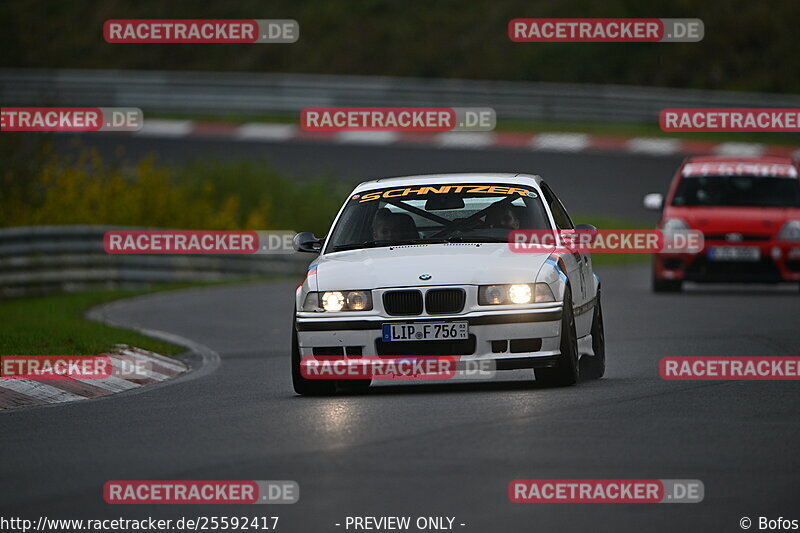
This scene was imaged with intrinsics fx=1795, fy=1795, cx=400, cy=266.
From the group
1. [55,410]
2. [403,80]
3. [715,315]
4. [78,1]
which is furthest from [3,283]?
[78,1]

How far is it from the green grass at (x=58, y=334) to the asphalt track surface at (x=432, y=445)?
1378 millimetres

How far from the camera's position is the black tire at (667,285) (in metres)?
23.3

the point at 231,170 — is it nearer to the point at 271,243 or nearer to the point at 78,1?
the point at 271,243

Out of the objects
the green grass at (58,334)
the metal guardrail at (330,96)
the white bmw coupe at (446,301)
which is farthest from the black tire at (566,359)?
the metal guardrail at (330,96)

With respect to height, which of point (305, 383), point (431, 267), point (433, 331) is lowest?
point (305, 383)

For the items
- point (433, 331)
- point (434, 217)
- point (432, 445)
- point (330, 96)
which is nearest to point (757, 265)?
point (434, 217)

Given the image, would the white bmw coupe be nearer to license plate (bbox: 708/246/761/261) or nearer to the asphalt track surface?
the asphalt track surface

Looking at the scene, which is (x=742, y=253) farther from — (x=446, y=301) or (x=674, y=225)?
(x=446, y=301)

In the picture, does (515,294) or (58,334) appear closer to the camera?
(515,294)

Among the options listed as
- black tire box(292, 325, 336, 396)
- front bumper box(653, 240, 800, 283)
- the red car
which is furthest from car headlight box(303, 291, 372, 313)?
front bumper box(653, 240, 800, 283)

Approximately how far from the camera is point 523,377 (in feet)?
42.5

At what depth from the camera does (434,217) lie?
1291 centimetres

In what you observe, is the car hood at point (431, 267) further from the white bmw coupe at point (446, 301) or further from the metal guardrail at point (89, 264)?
the metal guardrail at point (89, 264)

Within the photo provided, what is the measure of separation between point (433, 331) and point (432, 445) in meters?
2.27
